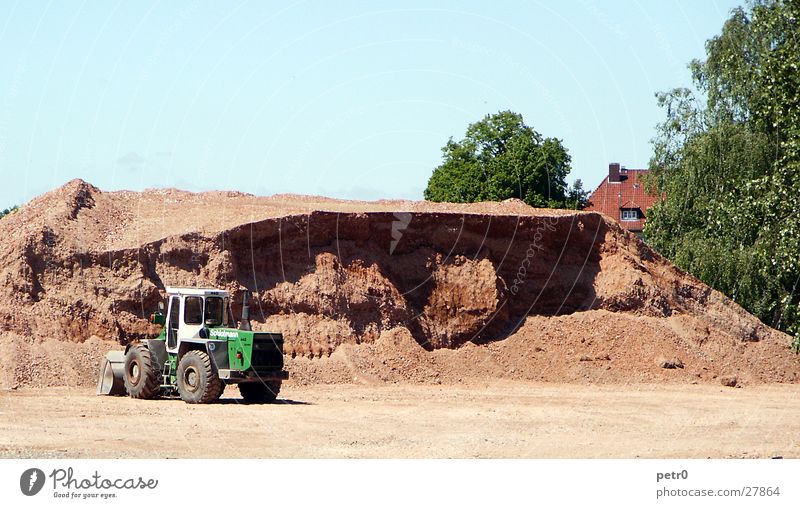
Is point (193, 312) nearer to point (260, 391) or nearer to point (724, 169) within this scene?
point (260, 391)

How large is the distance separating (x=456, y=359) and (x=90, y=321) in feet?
37.7

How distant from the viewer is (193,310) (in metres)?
25.2

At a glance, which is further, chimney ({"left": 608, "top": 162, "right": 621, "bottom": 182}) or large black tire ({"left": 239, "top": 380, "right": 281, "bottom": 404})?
chimney ({"left": 608, "top": 162, "right": 621, "bottom": 182})

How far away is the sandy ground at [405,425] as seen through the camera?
58.5ft

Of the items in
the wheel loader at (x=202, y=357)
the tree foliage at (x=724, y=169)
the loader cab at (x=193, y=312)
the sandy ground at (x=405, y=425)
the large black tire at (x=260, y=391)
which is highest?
the tree foliage at (x=724, y=169)

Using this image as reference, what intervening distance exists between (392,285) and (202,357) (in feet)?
38.3

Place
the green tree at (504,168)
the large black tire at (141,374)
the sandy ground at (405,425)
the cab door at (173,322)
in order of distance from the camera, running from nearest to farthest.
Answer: the sandy ground at (405,425), the cab door at (173,322), the large black tire at (141,374), the green tree at (504,168)

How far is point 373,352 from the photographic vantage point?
3328 centimetres

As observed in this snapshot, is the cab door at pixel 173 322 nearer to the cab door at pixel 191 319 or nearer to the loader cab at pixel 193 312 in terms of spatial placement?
the loader cab at pixel 193 312

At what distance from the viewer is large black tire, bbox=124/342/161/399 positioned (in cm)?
2534

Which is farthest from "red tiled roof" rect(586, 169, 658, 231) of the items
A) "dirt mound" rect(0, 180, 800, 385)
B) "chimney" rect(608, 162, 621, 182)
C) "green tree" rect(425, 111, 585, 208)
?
"dirt mound" rect(0, 180, 800, 385)

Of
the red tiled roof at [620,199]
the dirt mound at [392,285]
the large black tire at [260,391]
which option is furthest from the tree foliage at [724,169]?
the red tiled roof at [620,199]

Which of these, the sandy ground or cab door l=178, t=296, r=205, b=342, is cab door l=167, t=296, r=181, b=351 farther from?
the sandy ground

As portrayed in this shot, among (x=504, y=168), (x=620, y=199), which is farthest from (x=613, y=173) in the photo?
(x=504, y=168)
